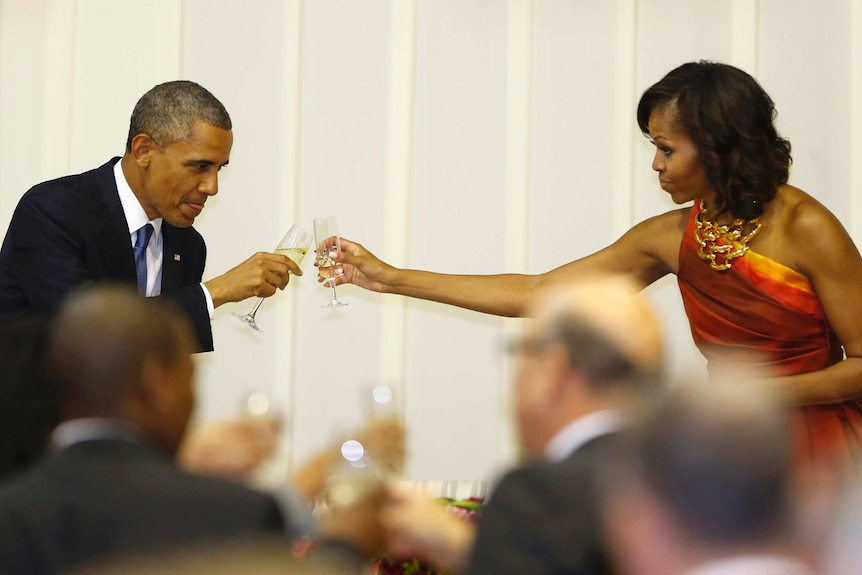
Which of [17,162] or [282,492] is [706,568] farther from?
[17,162]

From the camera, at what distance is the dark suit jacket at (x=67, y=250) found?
3.19 meters

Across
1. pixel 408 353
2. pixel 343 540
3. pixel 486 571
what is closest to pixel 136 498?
pixel 343 540

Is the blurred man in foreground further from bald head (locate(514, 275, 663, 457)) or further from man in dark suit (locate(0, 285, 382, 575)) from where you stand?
man in dark suit (locate(0, 285, 382, 575))

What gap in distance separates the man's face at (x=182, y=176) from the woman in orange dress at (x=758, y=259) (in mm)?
1164

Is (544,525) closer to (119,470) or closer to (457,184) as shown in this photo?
(119,470)

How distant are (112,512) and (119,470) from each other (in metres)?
0.07

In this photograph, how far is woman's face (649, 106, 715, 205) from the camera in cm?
314

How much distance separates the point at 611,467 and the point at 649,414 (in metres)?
0.13

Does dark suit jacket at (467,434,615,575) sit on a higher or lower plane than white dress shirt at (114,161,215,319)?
lower

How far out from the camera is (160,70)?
4555 mm

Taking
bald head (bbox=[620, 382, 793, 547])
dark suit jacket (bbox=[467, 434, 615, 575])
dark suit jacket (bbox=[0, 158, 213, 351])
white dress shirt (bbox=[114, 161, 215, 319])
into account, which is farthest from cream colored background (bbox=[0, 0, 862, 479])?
bald head (bbox=[620, 382, 793, 547])

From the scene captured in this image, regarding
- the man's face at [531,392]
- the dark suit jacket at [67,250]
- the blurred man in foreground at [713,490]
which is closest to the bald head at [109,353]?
the man's face at [531,392]

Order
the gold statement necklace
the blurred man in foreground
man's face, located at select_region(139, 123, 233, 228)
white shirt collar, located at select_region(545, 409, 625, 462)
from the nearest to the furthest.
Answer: the blurred man in foreground
white shirt collar, located at select_region(545, 409, 625, 462)
the gold statement necklace
man's face, located at select_region(139, 123, 233, 228)

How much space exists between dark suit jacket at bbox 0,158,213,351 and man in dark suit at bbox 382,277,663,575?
1.59m
